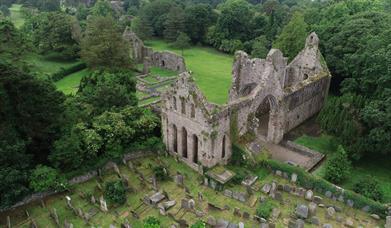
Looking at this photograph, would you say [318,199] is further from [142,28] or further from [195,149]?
[142,28]

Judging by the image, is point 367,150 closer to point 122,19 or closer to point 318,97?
point 318,97

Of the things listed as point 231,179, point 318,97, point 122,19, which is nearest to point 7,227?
point 231,179

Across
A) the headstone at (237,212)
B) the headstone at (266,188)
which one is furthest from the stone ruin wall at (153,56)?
the headstone at (237,212)

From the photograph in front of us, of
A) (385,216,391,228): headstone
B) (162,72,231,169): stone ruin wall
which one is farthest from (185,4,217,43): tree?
(385,216,391,228): headstone

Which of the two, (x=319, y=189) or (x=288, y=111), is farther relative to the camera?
(x=288, y=111)

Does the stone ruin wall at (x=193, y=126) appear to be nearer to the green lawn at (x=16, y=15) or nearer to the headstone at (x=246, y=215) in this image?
the headstone at (x=246, y=215)

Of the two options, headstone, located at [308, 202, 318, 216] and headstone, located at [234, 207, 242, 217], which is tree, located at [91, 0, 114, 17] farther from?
headstone, located at [308, 202, 318, 216]

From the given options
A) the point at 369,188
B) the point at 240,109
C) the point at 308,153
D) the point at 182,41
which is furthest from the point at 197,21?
the point at 369,188
